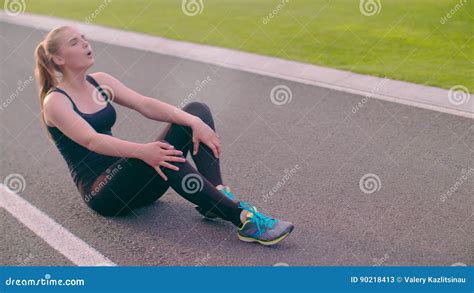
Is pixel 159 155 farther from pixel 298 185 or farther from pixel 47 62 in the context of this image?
pixel 298 185

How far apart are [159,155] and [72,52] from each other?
3.51ft

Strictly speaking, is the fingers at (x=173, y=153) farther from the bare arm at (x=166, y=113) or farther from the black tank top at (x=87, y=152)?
the black tank top at (x=87, y=152)

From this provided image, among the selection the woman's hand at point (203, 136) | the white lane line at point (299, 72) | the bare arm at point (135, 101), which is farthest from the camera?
the white lane line at point (299, 72)

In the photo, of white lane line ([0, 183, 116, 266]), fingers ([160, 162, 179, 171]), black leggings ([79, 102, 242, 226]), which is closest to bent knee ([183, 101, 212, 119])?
black leggings ([79, 102, 242, 226])

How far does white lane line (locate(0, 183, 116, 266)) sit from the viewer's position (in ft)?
16.0

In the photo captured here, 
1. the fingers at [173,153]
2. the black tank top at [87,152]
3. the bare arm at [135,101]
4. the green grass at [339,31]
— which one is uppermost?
the green grass at [339,31]

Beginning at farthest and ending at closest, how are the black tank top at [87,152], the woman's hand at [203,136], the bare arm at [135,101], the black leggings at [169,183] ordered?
the bare arm at [135,101], the black tank top at [87,152], the woman's hand at [203,136], the black leggings at [169,183]

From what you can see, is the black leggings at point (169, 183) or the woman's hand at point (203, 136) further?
the woman's hand at point (203, 136)

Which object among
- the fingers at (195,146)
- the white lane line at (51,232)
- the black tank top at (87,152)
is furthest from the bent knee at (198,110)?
the white lane line at (51,232)

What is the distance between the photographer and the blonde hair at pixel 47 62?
4.91 m

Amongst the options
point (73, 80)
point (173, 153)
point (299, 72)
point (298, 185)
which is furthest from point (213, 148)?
point (299, 72)

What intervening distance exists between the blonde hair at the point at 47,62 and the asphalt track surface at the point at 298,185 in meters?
1.16

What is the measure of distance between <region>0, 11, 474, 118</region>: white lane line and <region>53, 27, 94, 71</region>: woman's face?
14.9ft

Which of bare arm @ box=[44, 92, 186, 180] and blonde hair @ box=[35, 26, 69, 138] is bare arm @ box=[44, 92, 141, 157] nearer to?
bare arm @ box=[44, 92, 186, 180]
